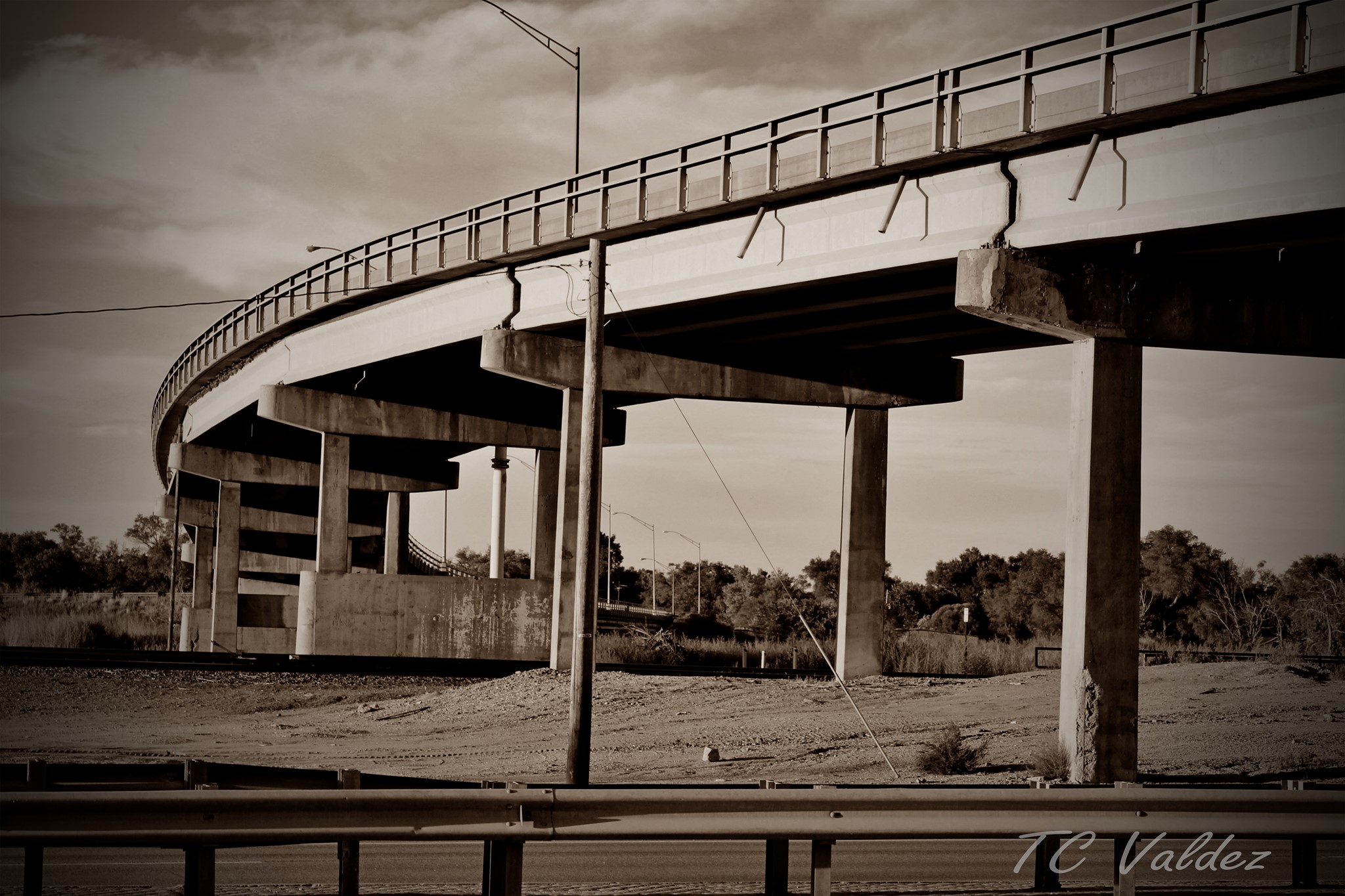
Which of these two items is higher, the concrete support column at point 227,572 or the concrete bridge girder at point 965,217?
the concrete bridge girder at point 965,217

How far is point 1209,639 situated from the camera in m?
63.5

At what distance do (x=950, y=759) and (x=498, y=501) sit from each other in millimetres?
43990

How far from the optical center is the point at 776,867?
852 centimetres

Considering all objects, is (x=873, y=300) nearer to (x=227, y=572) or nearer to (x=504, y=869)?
(x=504, y=869)

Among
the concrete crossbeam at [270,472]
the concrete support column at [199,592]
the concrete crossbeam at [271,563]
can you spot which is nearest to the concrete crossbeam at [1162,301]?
the concrete crossbeam at [270,472]

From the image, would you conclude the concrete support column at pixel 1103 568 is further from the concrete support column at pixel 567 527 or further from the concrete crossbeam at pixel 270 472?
the concrete crossbeam at pixel 270 472

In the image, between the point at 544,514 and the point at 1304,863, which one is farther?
the point at 544,514

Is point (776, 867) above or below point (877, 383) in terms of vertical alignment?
below

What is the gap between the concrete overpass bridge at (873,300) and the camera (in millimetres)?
18125

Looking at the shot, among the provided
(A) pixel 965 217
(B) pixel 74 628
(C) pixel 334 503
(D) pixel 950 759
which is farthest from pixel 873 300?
(B) pixel 74 628

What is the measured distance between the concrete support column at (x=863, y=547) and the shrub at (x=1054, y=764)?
38.3 feet

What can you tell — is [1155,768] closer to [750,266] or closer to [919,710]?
[919,710]

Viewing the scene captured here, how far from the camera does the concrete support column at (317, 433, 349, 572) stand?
41.3 meters

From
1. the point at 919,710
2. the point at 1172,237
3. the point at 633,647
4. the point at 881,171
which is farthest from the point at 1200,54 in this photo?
the point at 633,647
